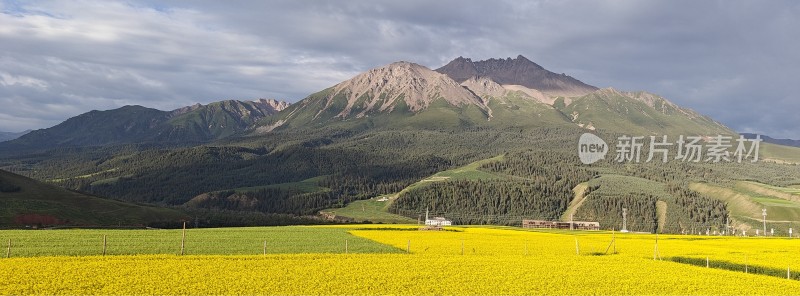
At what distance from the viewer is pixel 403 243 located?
83.1 m

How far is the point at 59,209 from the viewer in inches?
5802

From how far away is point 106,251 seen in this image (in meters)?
58.4

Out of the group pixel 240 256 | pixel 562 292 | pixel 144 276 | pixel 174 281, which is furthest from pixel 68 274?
pixel 562 292

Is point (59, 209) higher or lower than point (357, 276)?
lower

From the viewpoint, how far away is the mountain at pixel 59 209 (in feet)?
445

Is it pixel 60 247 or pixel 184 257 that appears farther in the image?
pixel 60 247

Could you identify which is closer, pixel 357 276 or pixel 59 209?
pixel 357 276

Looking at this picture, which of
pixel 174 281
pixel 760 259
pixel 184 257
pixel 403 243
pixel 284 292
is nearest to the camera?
pixel 284 292

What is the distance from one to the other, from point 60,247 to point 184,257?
16.4 metres

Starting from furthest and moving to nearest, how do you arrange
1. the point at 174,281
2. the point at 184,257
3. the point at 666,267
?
the point at 666,267
the point at 184,257
the point at 174,281

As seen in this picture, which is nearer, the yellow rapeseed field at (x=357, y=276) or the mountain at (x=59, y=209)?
the yellow rapeseed field at (x=357, y=276)

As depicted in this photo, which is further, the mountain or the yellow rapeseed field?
the mountain

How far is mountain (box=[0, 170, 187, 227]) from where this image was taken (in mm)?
135625

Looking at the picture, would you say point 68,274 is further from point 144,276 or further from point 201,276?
point 201,276
